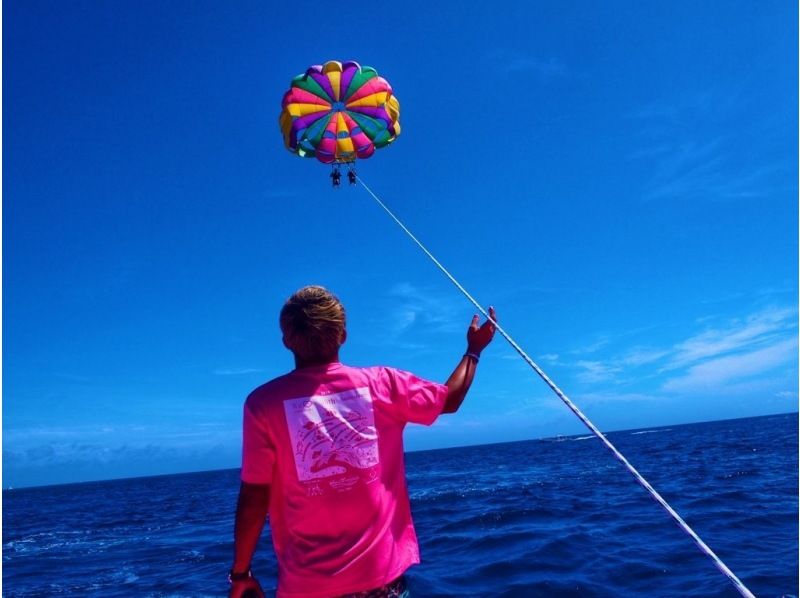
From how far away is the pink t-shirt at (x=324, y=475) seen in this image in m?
2.33

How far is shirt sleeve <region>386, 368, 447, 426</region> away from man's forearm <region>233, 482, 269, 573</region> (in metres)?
0.73

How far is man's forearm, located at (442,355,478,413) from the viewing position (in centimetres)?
263

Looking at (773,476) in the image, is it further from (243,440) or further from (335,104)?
(243,440)

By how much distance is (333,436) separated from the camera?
7.87 ft

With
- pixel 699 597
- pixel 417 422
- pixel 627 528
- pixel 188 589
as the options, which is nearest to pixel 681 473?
pixel 627 528

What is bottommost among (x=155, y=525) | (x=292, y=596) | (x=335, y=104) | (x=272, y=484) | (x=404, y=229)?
Result: (x=155, y=525)

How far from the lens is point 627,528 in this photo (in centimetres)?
1216

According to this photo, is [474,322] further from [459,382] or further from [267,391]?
[267,391]

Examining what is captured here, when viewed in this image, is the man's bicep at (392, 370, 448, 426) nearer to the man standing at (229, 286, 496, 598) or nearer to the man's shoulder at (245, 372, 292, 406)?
the man standing at (229, 286, 496, 598)

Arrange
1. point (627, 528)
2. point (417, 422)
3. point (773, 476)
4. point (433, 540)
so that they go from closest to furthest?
point (417, 422), point (627, 528), point (433, 540), point (773, 476)

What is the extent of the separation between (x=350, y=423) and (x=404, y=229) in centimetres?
321

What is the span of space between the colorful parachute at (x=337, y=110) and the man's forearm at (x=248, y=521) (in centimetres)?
639

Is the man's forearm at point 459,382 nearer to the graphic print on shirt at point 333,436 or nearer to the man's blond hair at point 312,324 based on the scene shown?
the graphic print on shirt at point 333,436

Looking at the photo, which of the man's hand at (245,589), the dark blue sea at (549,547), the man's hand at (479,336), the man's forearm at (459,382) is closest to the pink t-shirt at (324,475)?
the man's hand at (245,589)
